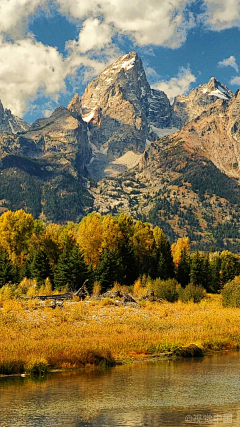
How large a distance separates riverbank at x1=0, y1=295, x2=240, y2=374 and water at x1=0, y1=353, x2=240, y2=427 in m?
1.81

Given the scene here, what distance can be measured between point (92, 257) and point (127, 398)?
72.5 m

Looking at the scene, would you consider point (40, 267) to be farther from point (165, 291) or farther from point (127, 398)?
point (127, 398)

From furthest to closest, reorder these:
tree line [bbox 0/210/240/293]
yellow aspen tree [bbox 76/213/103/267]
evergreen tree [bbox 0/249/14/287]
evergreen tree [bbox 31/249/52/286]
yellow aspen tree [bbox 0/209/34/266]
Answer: yellow aspen tree [bbox 76/213/103/267]
yellow aspen tree [bbox 0/209/34/266]
evergreen tree [bbox 31/249/52/286]
tree line [bbox 0/210/240/293]
evergreen tree [bbox 0/249/14/287]

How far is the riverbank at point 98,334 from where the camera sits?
30.2m

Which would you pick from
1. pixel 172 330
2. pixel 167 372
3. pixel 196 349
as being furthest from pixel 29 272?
pixel 167 372

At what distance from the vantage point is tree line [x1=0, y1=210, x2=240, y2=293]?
7712 centimetres

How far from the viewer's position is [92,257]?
310 feet

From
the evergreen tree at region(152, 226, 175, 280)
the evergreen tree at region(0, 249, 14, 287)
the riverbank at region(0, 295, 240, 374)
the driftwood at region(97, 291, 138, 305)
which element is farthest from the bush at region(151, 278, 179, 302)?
the evergreen tree at region(0, 249, 14, 287)

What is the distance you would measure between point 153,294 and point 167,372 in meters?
45.8

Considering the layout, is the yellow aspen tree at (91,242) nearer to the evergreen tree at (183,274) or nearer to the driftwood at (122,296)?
the evergreen tree at (183,274)

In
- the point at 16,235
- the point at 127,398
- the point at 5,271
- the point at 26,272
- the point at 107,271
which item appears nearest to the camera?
the point at 127,398

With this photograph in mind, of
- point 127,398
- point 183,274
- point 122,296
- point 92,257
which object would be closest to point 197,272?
point 183,274

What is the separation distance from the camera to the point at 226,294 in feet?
242

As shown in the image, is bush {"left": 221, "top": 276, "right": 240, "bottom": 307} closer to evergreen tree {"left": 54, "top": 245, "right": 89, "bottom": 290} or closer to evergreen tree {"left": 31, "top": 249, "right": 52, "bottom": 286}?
evergreen tree {"left": 54, "top": 245, "right": 89, "bottom": 290}
